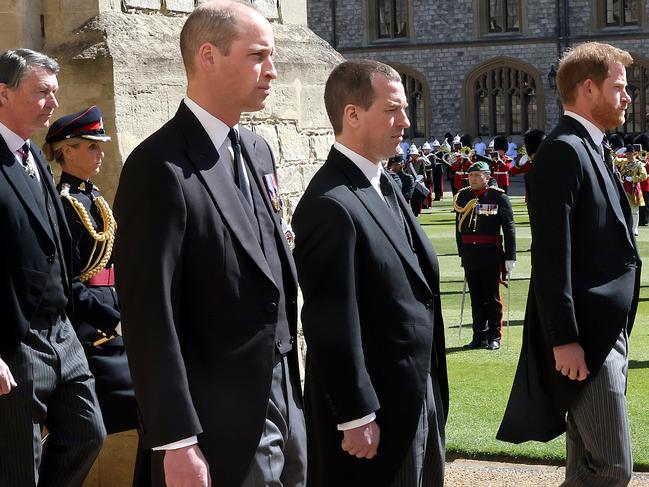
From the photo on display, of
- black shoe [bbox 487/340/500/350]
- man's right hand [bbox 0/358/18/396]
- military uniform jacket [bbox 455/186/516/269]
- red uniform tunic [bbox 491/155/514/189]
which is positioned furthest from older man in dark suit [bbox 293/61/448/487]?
red uniform tunic [bbox 491/155/514/189]

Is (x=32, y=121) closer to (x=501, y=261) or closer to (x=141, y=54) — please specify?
(x=141, y=54)

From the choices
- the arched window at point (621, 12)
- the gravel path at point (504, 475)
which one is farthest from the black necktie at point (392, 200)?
the arched window at point (621, 12)

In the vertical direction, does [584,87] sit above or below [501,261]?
above

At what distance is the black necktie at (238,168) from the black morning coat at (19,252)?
887 mm

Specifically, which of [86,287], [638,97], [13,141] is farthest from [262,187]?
[638,97]

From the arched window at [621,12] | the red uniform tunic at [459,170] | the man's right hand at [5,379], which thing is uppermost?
the arched window at [621,12]

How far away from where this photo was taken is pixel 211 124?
3250 millimetres

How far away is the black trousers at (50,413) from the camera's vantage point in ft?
12.6

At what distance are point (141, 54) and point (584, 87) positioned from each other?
1833 millimetres

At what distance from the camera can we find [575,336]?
13.9ft

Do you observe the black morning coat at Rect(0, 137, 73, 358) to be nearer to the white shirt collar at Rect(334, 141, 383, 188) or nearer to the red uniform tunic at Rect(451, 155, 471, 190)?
the white shirt collar at Rect(334, 141, 383, 188)

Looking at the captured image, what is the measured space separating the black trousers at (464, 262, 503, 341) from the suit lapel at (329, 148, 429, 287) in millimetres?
6527

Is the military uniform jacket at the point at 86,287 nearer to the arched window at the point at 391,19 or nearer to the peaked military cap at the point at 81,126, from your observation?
the peaked military cap at the point at 81,126

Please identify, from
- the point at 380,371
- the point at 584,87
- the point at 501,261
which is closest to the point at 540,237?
the point at 584,87
